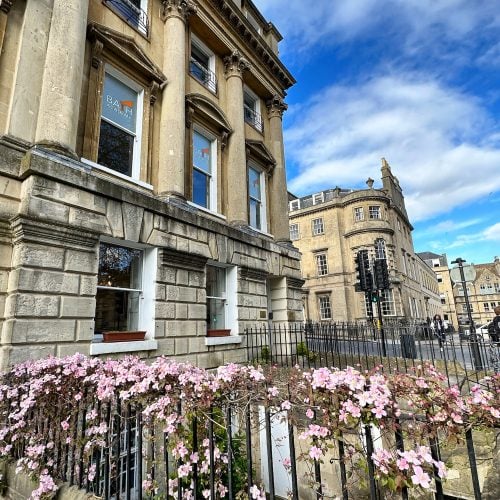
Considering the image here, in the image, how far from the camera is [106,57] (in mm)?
8133

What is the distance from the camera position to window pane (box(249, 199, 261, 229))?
13240 millimetres

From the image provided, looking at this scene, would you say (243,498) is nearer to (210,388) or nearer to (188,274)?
(210,388)

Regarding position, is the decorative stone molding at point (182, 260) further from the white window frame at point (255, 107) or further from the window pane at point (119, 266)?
the white window frame at point (255, 107)

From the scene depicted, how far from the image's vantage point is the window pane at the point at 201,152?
35.7ft

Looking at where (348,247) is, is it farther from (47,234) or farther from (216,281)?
(47,234)

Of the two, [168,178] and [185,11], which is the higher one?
[185,11]

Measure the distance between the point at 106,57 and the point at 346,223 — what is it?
29.7 m

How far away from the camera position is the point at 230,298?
1024cm

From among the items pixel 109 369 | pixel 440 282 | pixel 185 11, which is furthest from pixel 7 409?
pixel 440 282

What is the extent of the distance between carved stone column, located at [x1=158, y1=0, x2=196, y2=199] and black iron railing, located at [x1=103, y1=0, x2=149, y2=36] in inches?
26.3

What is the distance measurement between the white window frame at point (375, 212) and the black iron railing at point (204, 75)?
24952mm

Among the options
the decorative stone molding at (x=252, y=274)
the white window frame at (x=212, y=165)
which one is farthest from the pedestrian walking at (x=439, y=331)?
the white window frame at (x=212, y=165)

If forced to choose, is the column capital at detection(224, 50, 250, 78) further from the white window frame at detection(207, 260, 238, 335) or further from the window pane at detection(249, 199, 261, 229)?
the white window frame at detection(207, 260, 238, 335)

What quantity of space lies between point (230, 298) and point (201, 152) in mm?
5100
